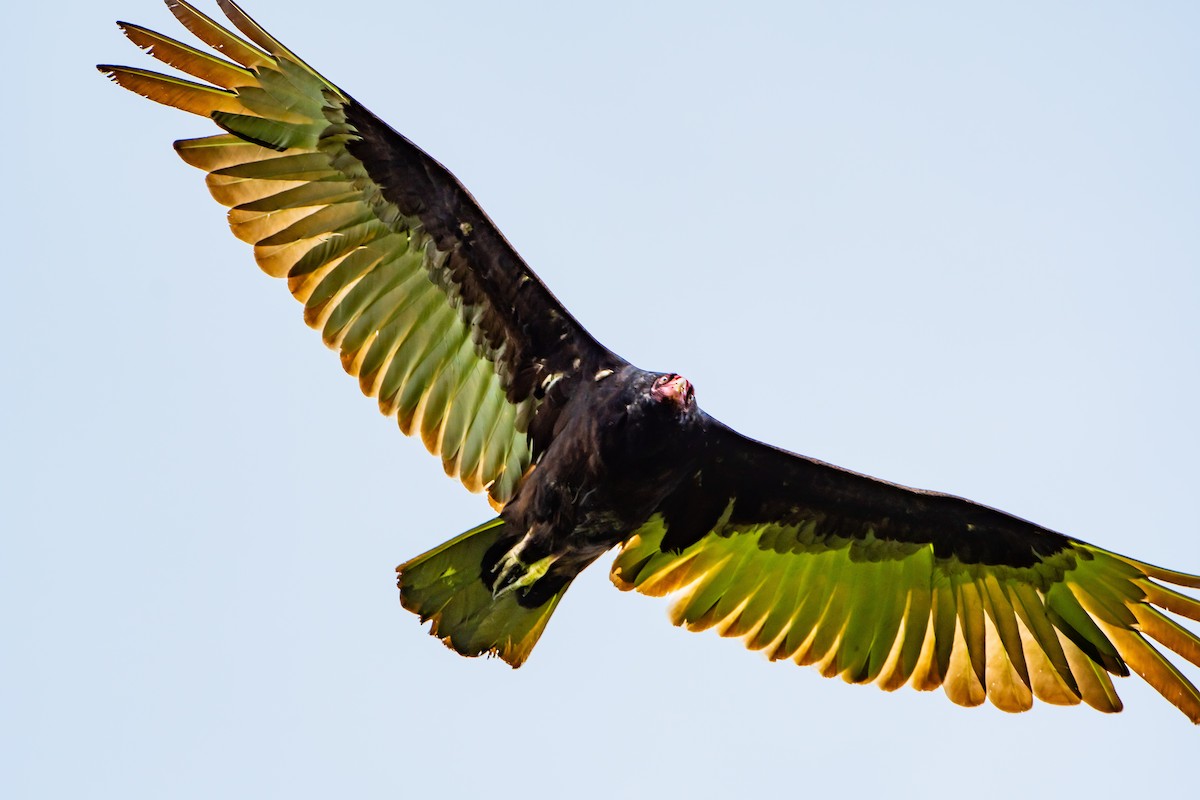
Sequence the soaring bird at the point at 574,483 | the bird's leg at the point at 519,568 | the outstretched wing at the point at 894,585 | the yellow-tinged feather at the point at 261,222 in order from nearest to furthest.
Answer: the soaring bird at the point at 574,483, the bird's leg at the point at 519,568, the yellow-tinged feather at the point at 261,222, the outstretched wing at the point at 894,585

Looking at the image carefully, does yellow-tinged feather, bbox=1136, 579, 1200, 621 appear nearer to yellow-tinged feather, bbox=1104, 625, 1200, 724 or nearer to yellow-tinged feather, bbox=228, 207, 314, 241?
yellow-tinged feather, bbox=1104, 625, 1200, 724

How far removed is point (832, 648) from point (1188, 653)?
1.90 meters

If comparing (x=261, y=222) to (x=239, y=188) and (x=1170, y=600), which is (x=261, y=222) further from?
(x=1170, y=600)

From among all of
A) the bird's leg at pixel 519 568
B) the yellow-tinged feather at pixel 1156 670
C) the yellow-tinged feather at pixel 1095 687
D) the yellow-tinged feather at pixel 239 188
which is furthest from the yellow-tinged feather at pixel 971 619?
the yellow-tinged feather at pixel 239 188

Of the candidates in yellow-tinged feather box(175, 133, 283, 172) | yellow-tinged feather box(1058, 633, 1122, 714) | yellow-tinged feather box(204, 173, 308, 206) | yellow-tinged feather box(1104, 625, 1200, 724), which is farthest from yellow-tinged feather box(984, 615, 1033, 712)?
yellow-tinged feather box(175, 133, 283, 172)

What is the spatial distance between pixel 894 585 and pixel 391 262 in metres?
3.34

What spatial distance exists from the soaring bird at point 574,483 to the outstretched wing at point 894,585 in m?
0.01

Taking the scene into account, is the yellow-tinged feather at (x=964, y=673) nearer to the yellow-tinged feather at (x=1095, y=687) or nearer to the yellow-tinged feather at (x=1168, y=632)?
the yellow-tinged feather at (x=1095, y=687)

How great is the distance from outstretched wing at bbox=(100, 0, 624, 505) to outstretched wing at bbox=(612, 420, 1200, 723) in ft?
3.28

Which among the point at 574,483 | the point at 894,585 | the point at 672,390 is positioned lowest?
the point at 894,585

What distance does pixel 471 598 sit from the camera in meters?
7.57

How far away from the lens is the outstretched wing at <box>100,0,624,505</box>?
24.5 ft

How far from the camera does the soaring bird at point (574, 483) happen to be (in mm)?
7387

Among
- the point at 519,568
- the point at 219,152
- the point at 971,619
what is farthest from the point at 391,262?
the point at 971,619
